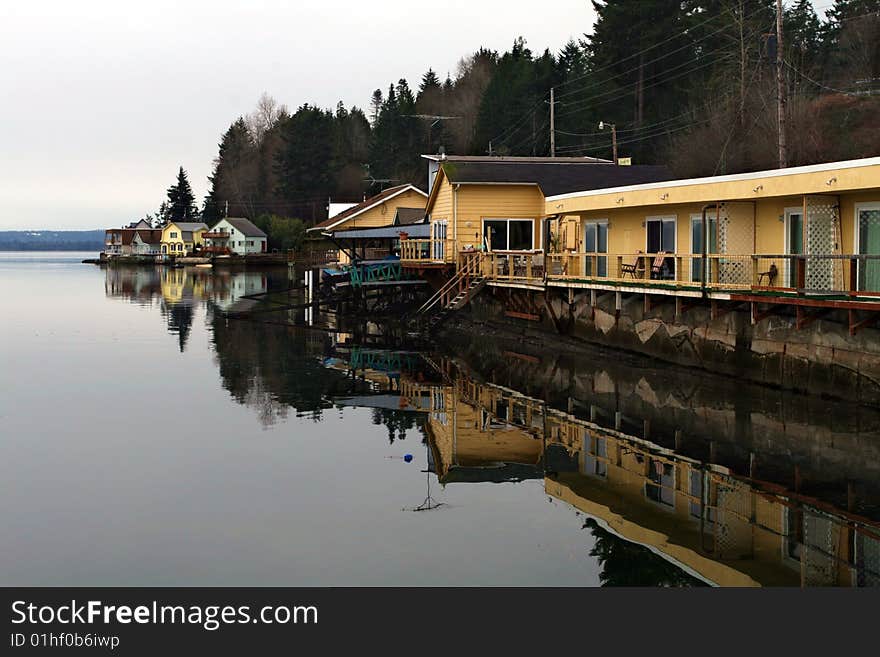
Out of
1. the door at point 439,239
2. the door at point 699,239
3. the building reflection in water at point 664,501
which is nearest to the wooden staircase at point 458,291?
the door at point 439,239

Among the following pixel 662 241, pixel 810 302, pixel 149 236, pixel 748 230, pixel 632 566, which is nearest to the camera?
pixel 632 566

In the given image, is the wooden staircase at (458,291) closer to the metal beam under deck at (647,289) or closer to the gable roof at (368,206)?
the metal beam under deck at (647,289)

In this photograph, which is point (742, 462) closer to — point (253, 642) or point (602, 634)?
point (602, 634)

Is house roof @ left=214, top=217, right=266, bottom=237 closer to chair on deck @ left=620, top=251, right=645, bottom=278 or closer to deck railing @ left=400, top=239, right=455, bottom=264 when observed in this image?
deck railing @ left=400, top=239, right=455, bottom=264

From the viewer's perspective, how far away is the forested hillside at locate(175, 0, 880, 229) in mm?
61094

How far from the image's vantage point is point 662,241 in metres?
34.4

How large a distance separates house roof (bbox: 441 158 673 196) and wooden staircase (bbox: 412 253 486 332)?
368 cm

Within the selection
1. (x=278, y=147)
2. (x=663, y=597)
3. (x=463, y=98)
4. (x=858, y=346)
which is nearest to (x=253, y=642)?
(x=663, y=597)

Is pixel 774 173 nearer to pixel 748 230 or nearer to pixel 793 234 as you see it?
pixel 793 234

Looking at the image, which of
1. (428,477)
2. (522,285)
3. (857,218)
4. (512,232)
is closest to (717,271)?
(857,218)

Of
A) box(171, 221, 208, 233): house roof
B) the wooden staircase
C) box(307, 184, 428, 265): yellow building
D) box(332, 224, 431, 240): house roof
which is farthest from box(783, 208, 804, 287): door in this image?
box(171, 221, 208, 233): house roof

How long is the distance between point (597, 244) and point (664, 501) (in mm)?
22958

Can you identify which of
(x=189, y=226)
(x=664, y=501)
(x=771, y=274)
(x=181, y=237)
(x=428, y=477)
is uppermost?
(x=189, y=226)

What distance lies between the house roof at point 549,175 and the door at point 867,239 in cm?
2052
